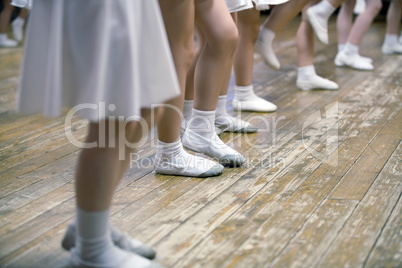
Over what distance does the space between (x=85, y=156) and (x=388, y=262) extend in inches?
28.1

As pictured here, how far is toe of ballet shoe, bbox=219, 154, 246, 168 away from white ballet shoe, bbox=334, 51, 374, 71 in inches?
80.7

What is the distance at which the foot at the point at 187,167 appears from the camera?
1.93 meters

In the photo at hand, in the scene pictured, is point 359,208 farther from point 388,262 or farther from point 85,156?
point 85,156

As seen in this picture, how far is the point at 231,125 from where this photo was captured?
2.48m

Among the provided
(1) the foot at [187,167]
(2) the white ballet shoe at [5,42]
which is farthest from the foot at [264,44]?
(2) the white ballet shoe at [5,42]

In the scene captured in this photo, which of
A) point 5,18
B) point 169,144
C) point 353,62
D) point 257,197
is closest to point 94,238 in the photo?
point 257,197

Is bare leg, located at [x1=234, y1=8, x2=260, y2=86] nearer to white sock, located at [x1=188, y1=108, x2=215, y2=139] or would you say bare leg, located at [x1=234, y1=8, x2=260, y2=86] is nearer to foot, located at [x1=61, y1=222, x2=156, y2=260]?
white sock, located at [x1=188, y1=108, x2=215, y2=139]

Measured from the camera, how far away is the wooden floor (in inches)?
54.3

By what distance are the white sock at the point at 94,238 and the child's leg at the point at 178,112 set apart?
0.67m

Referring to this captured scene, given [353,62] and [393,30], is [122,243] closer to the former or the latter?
[353,62]

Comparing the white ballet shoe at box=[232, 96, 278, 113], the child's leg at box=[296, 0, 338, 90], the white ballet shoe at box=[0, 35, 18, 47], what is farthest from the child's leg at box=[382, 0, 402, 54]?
the white ballet shoe at box=[0, 35, 18, 47]

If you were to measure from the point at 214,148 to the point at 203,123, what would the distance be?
0.33 ft

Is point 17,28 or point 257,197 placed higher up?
point 257,197

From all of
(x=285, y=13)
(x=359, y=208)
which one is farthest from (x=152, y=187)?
(x=285, y=13)
